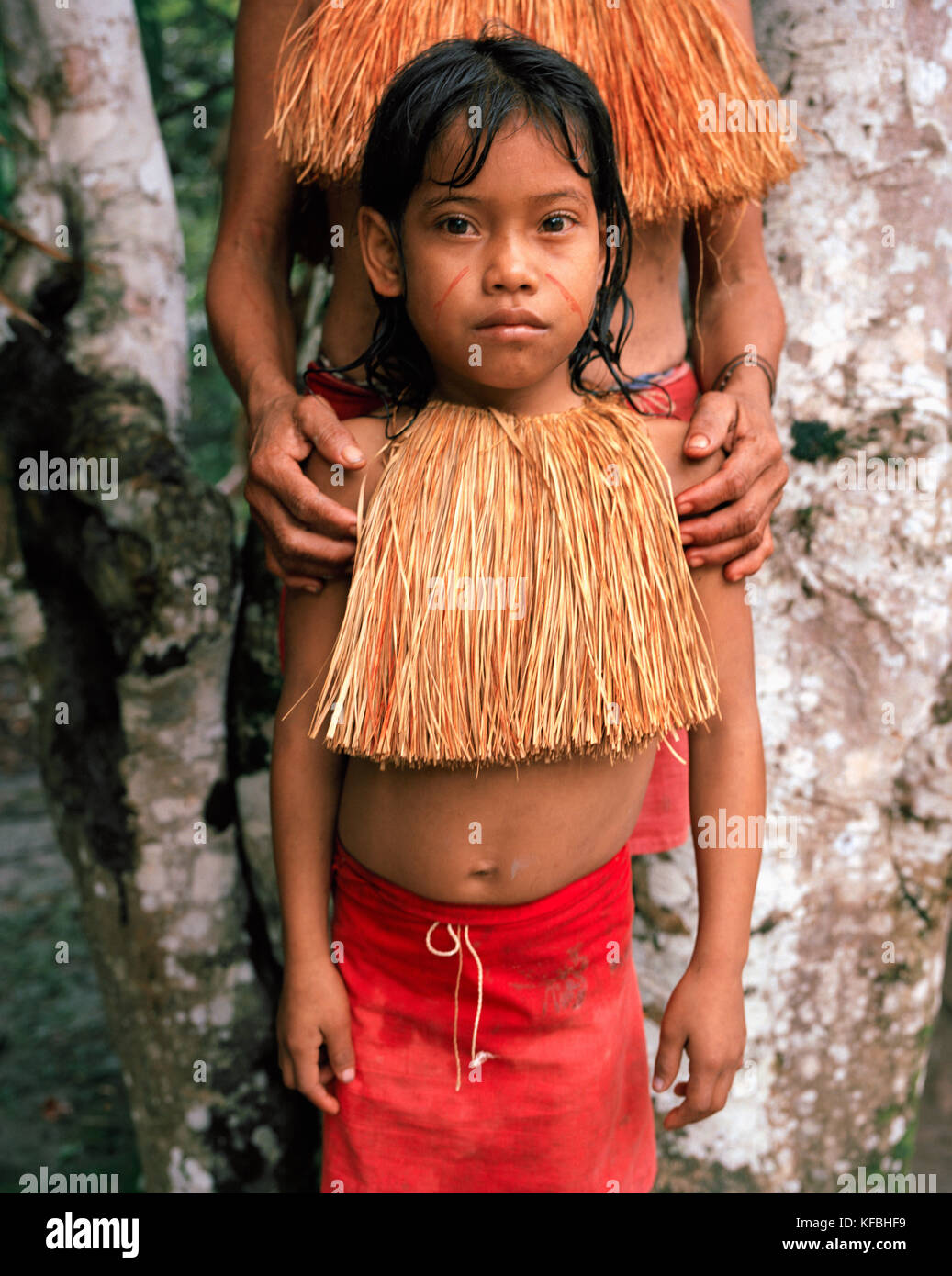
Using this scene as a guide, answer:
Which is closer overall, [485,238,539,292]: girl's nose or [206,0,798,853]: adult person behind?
[485,238,539,292]: girl's nose

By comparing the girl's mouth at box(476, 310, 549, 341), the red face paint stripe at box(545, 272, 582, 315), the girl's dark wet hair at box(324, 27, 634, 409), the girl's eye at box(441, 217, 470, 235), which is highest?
the girl's dark wet hair at box(324, 27, 634, 409)

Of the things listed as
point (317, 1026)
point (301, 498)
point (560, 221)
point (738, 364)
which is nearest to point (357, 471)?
point (301, 498)

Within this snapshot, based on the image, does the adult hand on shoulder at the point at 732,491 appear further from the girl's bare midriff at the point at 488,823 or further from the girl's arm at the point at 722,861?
the girl's bare midriff at the point at 488,823

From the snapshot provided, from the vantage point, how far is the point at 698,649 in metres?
1.25

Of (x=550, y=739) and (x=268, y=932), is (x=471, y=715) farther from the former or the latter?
(x=268, y=932)

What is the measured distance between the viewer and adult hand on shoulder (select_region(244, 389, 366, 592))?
4.05ft

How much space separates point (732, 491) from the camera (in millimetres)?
1269

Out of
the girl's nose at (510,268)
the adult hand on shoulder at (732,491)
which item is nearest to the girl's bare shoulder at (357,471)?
the girl's nose at (510,268)

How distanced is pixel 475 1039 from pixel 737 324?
106 cm

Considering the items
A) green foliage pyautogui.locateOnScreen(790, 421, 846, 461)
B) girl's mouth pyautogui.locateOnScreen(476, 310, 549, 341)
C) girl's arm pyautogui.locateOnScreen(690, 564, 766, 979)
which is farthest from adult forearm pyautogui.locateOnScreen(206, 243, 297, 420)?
green foliage pyautogui.locateOnScreen(790, 421, 846, 461)

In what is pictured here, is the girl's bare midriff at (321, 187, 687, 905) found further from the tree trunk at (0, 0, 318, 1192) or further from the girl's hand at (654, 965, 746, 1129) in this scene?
the tree trunk at (0, 0, 318, 1192)

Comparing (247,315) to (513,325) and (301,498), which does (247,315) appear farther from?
(513,325)

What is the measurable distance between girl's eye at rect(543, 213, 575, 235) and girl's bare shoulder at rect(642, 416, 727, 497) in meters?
0.26
